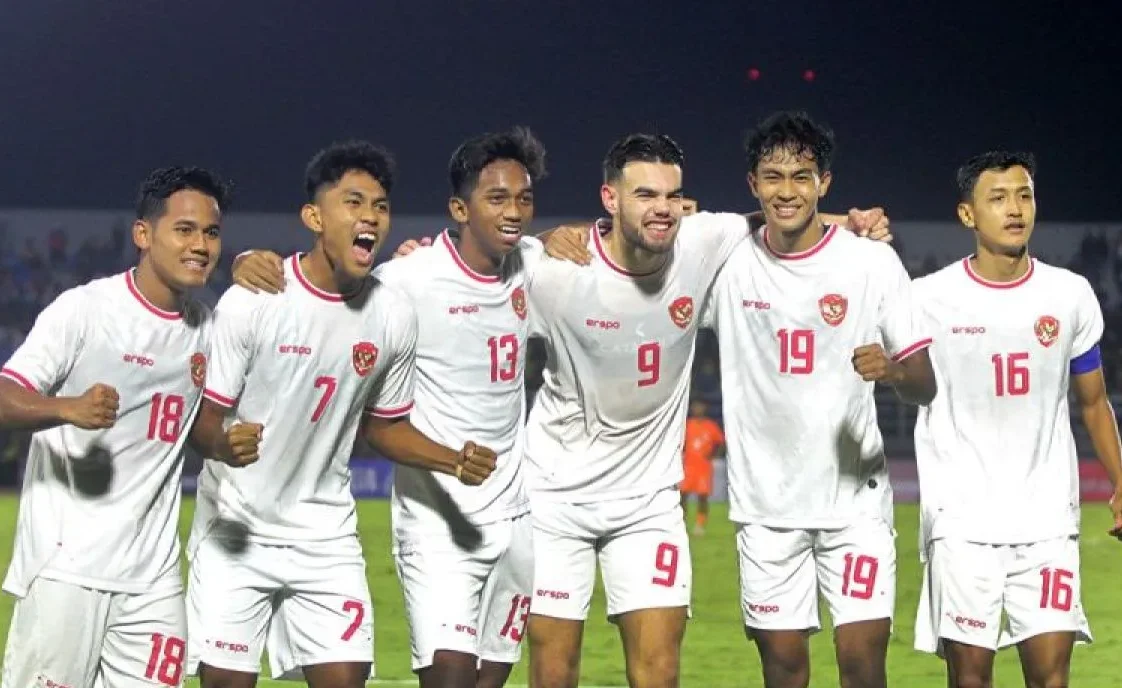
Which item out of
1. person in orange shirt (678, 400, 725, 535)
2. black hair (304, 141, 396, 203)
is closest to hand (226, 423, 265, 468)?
black hair (304, 141, 396, 203)

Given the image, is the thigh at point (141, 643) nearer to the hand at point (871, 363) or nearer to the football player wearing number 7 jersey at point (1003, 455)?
the hand at point (871, 363)

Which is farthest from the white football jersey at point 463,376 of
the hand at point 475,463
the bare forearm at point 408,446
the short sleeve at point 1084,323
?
the short sleeve at point 1084,323

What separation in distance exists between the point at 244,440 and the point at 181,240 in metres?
0.72

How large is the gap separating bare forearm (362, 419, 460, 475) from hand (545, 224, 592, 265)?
892 millimetres

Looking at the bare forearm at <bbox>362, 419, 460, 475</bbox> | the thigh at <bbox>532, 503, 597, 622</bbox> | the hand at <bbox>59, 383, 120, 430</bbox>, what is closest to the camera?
the hand at <bbox>59, 383, 120, 430</bbox>

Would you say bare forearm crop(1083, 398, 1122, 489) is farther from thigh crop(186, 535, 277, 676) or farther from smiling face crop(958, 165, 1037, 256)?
thigh crop(186, 535, 277, 676)

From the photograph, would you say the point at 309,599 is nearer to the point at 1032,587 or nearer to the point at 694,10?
the point at 1032,587

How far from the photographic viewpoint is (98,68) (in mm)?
27922

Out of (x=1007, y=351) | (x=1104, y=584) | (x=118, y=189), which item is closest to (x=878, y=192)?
(x=118, y=189)

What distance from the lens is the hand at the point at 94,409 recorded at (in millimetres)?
4996

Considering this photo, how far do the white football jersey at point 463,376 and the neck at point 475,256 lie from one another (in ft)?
0.08

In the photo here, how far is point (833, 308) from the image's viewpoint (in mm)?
6434

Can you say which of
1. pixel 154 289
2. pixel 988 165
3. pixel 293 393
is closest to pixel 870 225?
A: pixel 988 165

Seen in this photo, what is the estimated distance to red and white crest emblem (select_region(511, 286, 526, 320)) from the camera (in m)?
6.49
